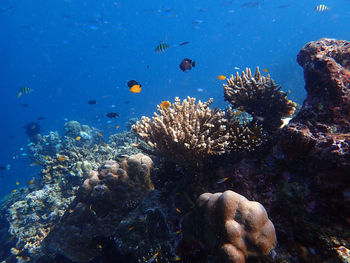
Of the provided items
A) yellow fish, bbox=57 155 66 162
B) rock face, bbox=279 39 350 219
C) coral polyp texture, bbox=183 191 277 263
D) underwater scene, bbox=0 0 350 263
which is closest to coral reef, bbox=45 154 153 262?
underwater scene, bbox=0 0 350 263

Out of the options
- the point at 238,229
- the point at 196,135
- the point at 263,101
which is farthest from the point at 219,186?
the point at 263,101

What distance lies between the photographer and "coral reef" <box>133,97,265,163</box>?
3445 millimetres

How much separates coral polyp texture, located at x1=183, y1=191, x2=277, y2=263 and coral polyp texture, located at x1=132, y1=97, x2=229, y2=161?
104 centimetres

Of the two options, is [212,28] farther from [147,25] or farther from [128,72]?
[128,72]

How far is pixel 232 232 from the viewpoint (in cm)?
229

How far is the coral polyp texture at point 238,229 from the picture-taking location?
2250mm

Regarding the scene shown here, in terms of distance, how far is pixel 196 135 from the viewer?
3.64 m

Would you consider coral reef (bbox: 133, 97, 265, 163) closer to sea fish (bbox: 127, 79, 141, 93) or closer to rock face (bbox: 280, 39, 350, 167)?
rock face (bbox: 280, 39, 350, 167)

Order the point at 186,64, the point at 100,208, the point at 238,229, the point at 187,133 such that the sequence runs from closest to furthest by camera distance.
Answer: the point at 238,229 < the point at 187,133 < the point at 100,208 < the point at 186,64

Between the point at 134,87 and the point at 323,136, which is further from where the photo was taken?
the point at 134,87

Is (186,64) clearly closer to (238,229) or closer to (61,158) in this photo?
(238,229)

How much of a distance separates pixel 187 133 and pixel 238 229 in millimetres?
1749

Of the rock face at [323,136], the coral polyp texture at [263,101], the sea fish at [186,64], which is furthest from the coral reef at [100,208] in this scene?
the sea fish at [186,64]

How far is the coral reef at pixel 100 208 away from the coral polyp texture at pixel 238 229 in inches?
95.2
